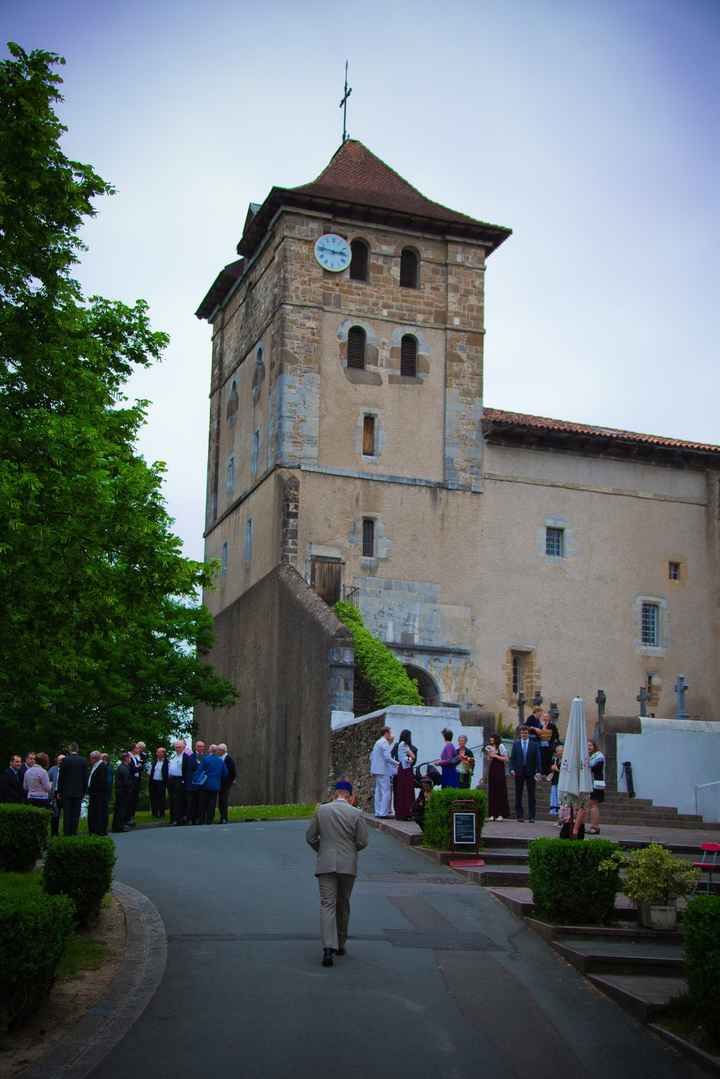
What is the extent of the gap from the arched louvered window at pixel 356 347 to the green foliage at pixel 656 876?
28949mm

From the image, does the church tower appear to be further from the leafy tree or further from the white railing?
the leafy tree

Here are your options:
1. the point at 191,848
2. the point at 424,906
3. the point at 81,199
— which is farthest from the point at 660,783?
the point at 81,199

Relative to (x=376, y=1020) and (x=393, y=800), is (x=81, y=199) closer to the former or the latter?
(x=376, y=1020)

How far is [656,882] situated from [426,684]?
84.9 ft

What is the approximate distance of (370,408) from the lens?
4188 centimetres

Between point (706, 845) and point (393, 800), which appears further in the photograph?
point (393, 800)

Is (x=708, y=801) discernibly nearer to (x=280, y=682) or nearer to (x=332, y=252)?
(x=280, y=682)

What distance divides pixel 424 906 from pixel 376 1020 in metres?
5.27

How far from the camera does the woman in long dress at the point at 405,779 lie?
25031 mm

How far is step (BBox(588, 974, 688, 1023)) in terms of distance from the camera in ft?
37.9

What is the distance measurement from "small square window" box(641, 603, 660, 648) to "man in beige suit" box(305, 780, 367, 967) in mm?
30825

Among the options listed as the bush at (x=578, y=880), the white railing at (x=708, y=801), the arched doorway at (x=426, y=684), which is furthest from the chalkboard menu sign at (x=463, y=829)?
the arched doorway at (x=426, y=684)

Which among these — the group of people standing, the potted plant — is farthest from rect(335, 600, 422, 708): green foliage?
the potted plant

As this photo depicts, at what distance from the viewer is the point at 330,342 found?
42031 millimetres
